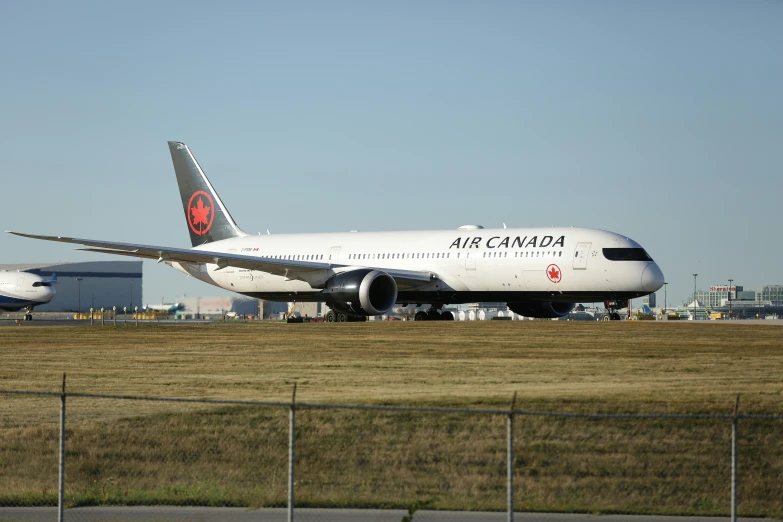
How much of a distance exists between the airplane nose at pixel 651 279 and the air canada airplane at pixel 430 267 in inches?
2.1

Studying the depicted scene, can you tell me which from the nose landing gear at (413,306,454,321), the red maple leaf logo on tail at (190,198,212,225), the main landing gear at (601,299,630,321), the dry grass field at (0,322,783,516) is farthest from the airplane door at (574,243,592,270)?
the red maple leaf logo on tail at (190,198,212,225)


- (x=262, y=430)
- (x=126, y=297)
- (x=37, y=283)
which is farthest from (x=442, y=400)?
(x=126, y=297)

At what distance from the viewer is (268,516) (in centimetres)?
1623

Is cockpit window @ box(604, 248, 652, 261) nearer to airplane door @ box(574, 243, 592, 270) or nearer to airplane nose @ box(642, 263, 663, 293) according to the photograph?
airplane nose @ box(642, 263, 663, 293)

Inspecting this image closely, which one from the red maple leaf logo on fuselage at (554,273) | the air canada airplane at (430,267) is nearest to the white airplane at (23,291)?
the air canada airplane at (430,267)

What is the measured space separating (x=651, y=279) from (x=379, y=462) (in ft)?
93.7

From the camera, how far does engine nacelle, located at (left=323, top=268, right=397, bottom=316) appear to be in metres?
48.7

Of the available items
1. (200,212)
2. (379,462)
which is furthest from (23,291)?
(379,462)

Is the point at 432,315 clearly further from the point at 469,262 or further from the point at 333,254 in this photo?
the point at 469,262

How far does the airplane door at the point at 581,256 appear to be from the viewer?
48.4m

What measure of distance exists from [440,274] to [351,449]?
30267mm

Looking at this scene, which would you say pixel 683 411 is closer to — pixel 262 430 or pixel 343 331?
pixel 262 430

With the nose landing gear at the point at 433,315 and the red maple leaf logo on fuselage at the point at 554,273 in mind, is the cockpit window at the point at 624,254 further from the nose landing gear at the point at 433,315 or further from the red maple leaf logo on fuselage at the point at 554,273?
the nose landing gear at the point at 433,315

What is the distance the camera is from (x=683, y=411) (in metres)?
24.2
